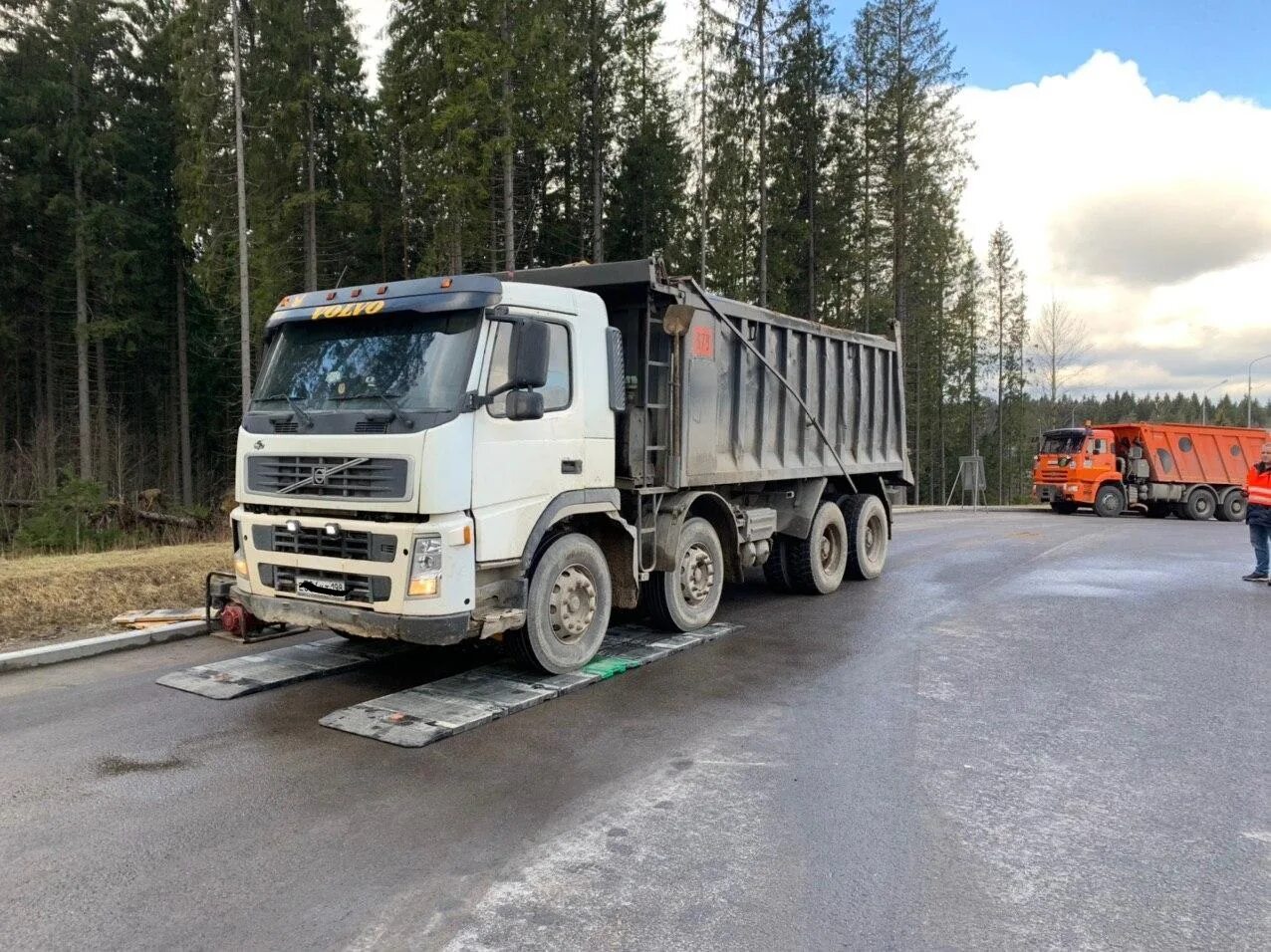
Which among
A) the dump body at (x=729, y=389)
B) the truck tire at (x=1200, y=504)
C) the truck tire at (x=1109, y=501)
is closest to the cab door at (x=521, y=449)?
the dump body at (x=729, y=389)

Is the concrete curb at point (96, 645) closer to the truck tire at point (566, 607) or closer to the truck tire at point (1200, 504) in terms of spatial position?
the truck tire at point (566, 607)

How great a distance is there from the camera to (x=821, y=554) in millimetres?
9727

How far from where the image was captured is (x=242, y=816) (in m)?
3.90

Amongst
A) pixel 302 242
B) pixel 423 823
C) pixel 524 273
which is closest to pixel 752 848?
pixel 423 823

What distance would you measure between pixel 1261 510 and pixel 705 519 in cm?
770

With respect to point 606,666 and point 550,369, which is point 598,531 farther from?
point 550,369

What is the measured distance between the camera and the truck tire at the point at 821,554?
9.45 metres

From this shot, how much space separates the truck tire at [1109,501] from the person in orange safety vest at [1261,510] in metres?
15.8

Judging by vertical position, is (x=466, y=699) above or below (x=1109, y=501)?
below

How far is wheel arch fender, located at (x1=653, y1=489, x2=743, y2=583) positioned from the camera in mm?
6992

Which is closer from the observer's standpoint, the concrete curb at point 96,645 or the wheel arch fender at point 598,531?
the wheel arch fender at point 598,531

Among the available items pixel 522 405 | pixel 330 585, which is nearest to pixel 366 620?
pixel 330 585

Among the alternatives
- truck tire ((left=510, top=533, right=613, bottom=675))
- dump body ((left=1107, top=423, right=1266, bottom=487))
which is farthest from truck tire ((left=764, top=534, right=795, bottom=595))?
dump body ((left=1107, top=423, right=1266, bottom=487))

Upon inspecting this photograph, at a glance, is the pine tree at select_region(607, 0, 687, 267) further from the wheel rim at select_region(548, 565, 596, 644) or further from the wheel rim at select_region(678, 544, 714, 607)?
the wheel rim at select_region(548, 565, 596, 644)
